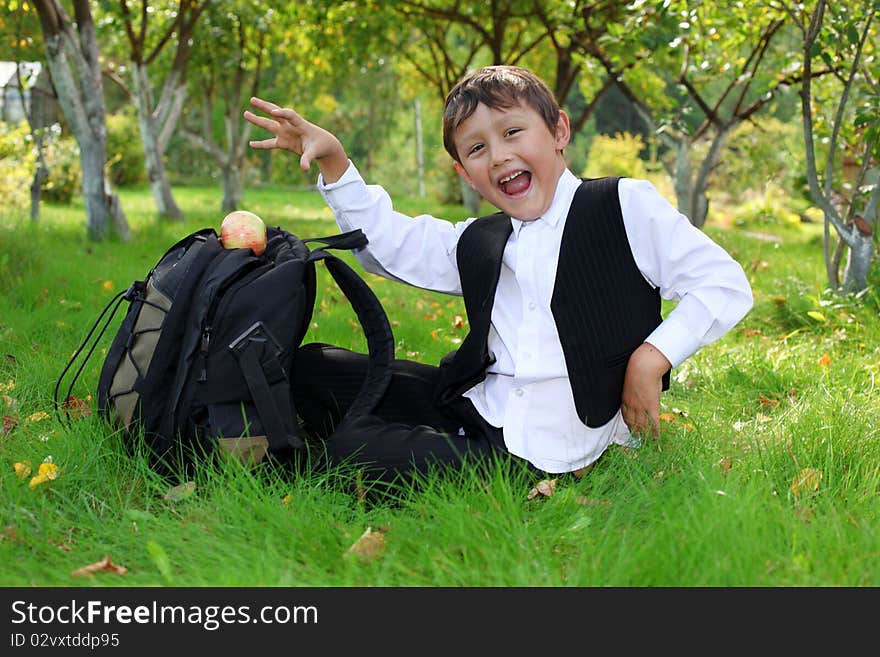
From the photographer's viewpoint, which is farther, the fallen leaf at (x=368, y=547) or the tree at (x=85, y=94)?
the tree at (x=85, y=94)

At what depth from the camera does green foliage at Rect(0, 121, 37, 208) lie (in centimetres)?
969

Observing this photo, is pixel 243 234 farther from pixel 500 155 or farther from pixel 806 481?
pixel 806 481

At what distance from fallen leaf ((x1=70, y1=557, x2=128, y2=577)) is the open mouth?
1.47 meters

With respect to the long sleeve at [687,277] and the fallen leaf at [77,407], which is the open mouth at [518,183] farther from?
the fallen leaf at [77,407]

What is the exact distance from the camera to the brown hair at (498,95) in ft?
8.50

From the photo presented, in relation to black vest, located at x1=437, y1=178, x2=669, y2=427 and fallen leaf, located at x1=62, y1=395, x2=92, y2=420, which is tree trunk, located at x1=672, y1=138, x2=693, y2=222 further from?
fallen leaf, located at x1=62, y1=395, x2=92, y2=420

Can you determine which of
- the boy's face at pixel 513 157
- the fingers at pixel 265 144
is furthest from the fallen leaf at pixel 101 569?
the boy's face at pixel 513 157

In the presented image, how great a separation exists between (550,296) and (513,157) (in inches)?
16.5

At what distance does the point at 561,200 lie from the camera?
2654 mm

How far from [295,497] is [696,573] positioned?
3.45ft

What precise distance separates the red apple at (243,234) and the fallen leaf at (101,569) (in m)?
1.01

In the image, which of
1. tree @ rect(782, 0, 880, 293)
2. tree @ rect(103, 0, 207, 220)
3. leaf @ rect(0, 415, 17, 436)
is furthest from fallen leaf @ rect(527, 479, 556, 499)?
tree @ rect(103, 0, 207, 220)

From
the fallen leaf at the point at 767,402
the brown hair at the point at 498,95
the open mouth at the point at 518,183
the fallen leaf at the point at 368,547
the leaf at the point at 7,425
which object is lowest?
the fallen leaf at the point at 767,402

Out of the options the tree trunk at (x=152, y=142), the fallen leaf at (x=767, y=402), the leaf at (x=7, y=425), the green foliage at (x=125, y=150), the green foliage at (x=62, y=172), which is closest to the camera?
the leaf at (x=7, y=425)
